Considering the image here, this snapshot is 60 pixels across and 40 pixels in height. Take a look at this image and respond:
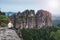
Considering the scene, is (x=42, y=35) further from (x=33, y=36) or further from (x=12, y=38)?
(x=12, y=38)

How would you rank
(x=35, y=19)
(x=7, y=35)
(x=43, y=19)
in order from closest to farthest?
(x=7, y=35) → (x=35, y=19) → (x=43, y=19)

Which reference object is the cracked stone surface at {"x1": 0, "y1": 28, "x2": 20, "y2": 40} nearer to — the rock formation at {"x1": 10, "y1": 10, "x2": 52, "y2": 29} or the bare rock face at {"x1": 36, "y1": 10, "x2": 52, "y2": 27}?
the rock formation at {"x1": 10, "y1": 10, "x2": 52, "y2": 29}

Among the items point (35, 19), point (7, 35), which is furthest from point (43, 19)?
point (7, 35)

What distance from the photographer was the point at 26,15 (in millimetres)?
10070

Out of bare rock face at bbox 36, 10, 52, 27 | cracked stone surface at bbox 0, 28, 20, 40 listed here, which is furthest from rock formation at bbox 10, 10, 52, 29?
cracked stone surface at bbox 0, 28, 20, 40

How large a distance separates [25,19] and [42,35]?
119 cm

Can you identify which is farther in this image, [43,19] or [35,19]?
[43,19]

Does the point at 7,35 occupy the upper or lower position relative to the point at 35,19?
upper

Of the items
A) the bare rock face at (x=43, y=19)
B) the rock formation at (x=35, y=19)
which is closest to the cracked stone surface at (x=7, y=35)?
the rock formation at (x=35, y=19)

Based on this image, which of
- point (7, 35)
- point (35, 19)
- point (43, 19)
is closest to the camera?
point (7, 35)

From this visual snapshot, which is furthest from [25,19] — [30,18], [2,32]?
[2,32]

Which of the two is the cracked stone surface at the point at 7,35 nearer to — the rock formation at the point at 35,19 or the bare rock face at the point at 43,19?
the rock formation at the point at 35,19

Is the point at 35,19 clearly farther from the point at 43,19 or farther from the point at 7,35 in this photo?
the point at 7,35

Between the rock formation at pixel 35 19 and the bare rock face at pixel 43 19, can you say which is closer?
the rock formation at pixel 35 19
